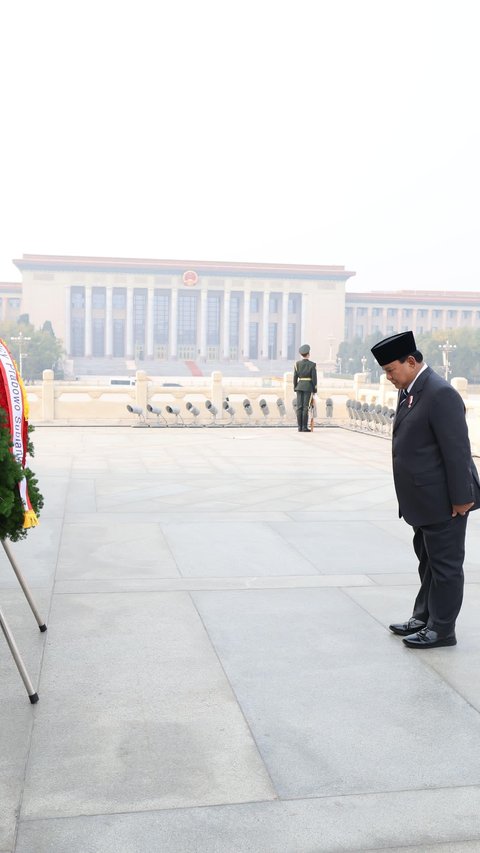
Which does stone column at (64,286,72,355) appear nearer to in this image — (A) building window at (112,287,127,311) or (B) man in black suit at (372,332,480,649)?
(A) building window at (112,287,127,311)

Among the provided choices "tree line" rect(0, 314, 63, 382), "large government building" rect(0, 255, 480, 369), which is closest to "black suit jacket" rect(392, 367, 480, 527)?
"tree line" rect(0, 314, 63, 382)

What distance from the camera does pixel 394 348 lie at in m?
4.00

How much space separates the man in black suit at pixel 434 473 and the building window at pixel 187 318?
378 feet

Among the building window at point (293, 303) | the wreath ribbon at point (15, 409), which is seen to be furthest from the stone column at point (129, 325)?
the wreath ribbon at point (15, 409)

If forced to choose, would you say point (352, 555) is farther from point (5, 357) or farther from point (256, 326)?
point (256, 326)

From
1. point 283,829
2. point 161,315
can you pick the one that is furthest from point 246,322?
point 283,829

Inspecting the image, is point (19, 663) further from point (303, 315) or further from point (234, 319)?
point (234, 319)

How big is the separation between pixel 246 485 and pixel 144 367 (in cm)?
10059

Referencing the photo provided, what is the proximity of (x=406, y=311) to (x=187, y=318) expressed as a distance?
101 feet

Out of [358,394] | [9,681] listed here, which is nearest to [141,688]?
[9,681]

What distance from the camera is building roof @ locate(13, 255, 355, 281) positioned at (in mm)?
112188

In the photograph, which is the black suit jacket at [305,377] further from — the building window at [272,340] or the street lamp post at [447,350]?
the building window at [272,340]

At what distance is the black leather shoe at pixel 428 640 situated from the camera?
13.7 feet

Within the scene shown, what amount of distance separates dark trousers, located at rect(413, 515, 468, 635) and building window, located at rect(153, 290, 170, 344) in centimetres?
11450
